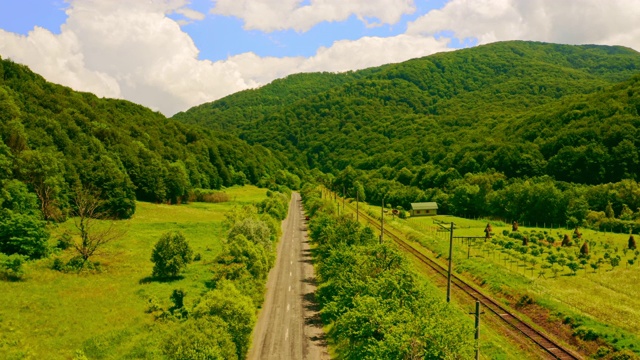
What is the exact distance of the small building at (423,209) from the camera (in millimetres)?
123438

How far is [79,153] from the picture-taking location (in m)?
90.6

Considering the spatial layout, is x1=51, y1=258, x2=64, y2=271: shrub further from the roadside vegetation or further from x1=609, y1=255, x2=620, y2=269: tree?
x1=609, y1=255, x2=620, y2=269: tree

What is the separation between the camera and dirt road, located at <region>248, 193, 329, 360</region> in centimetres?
3712

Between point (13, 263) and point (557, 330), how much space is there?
57449mm

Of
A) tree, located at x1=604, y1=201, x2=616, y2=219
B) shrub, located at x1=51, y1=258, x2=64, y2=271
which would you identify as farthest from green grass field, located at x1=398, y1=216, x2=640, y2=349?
shrub, located at x1=51, y1=258, x2=64, y2=271

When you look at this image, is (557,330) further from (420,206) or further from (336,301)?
(420,206)

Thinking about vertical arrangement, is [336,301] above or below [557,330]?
above

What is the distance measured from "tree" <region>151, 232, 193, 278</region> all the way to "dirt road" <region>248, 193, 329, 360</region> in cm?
1196

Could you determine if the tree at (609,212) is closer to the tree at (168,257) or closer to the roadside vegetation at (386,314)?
the roadside vegetation at (386,314)

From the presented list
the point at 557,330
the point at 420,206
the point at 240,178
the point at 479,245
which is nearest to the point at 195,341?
the point at 557,330

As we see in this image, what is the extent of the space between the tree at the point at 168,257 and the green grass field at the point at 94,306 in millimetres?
1685

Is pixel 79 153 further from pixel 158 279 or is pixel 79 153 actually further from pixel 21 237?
pixel 158 279

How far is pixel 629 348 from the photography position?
34375mm

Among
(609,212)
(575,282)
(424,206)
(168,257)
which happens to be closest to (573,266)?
(575,282)
